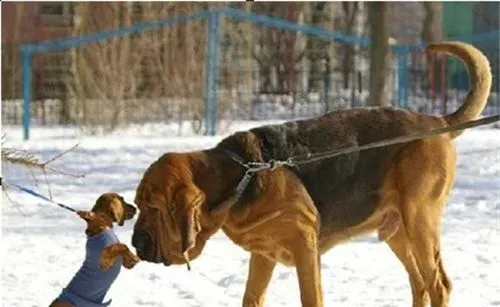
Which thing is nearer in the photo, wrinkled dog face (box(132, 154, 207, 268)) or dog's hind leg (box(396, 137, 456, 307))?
wrinkled dog face (box(132, 154, 207, 268))

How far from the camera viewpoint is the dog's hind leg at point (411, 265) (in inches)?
253

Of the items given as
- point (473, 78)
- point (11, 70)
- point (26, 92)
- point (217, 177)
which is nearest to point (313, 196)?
point (217, 177)

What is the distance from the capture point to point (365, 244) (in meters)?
9.57

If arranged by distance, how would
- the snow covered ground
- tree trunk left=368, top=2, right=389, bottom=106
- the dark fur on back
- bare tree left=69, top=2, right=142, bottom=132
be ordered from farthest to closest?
bare tree left=69, top=2, right=142, bottom=132, tree trunk left=368, top=2, right=389, bottom=106, the snow covered ground, the dark fur on back

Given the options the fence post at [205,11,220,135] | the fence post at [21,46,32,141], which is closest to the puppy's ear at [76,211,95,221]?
the fence post at [21,46,32,141]

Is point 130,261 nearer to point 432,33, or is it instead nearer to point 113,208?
point 113,208

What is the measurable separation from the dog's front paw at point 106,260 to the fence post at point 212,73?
57.0 ft

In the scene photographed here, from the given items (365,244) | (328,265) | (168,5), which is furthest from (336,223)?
(168,5)

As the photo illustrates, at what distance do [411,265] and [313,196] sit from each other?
1058mm

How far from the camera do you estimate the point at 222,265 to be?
8695 millimetres

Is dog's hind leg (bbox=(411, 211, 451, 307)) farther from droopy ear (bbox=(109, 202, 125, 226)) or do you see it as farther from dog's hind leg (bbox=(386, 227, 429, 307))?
droopy ear (bbox=(109, 202, 125, 226))

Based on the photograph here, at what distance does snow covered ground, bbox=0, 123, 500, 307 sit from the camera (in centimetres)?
737

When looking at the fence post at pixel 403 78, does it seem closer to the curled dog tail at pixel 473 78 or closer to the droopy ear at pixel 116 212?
the curled dog tail at pixel 473 78

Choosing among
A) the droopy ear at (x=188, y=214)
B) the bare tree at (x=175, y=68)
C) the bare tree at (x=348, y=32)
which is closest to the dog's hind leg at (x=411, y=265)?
the droopy ear at (x=188, y=214)
